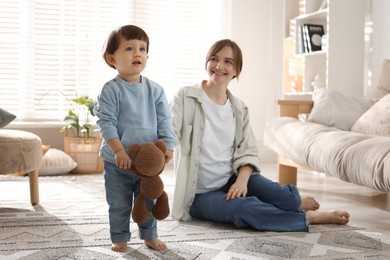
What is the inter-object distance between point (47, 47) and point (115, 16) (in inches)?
25.5

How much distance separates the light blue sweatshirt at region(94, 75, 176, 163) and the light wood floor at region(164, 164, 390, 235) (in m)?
1.07

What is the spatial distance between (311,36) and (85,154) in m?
2.11

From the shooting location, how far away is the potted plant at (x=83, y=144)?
14.0 feet

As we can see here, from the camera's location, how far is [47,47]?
15.0 feet

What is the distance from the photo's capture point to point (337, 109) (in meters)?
3.34

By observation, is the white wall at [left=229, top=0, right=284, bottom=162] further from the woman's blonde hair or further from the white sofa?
the woman's blonde hair

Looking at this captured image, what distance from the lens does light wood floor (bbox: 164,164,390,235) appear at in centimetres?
244

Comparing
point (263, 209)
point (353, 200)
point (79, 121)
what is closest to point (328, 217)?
point (263, 209)

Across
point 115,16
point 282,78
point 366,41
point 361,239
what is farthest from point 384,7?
point 361,239

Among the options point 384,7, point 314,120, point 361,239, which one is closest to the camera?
point 361,239

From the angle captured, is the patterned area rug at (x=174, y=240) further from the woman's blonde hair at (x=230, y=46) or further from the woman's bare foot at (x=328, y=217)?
the woman's blonde hair at (x=230, y=46)

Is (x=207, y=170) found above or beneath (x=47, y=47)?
beneath

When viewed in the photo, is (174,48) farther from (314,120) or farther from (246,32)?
(314,120)

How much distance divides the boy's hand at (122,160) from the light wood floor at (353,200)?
1.16 metres
